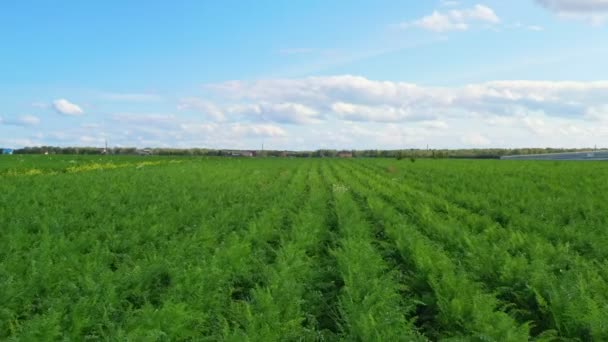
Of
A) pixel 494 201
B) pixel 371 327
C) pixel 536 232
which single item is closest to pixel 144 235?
pixel 371 327

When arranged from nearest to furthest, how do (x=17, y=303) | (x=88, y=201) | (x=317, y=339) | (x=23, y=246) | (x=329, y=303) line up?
1. (x=317, y=339)
2. (x=17, y=303)
3. (x=329, y=303)
4. (x=23, y=246)
5. (x=88, y=201)

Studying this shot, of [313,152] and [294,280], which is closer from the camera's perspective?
[294,280]

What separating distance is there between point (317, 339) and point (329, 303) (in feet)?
4.89

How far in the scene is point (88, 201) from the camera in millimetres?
15156

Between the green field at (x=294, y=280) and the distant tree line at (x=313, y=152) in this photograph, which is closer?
the green field at (x=294, y=280)

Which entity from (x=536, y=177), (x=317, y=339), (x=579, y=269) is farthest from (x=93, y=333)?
(x=536, y=177)

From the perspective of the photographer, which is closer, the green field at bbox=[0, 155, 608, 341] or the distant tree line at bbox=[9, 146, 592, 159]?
the green field at bbox=[0, 155, 608, 341]

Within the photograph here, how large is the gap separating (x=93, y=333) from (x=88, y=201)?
10.7 m

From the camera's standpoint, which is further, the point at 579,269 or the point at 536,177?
the point at 536,177

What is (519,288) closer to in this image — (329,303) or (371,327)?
(329,303)

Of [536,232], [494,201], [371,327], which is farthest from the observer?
[494,201]

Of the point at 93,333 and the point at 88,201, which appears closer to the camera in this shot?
the point at 93,333

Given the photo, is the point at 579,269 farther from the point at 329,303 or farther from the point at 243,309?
the point at 243,309

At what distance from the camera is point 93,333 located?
5.24m
